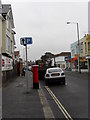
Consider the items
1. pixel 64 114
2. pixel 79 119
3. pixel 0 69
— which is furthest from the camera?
pixel 0 69

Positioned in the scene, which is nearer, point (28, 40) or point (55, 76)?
point (28, 40)

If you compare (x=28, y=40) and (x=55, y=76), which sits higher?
(x=28, y=40)

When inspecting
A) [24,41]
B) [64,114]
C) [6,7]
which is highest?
[6,7]

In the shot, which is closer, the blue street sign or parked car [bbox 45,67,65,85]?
the blue street sign

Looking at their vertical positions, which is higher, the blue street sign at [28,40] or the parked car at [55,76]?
the blue street sign at [28,40]

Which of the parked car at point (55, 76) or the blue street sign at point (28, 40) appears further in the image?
the parked car at point (55, 76)

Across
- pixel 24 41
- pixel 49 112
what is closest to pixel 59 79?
pixel 24 41

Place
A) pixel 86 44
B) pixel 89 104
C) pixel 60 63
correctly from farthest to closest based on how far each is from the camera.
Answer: pixel 60 63
pixel 86 44
pixel 89 104

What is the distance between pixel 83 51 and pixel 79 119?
4874 centimetres

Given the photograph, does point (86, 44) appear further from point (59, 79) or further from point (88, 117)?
point (88, 117)

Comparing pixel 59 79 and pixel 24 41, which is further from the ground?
pixel 24 41

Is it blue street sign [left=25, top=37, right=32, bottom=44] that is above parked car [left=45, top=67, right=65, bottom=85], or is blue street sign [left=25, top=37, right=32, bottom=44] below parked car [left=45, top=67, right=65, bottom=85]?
above

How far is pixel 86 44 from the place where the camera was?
51469 millimetres

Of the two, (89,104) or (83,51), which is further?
(83,51)
